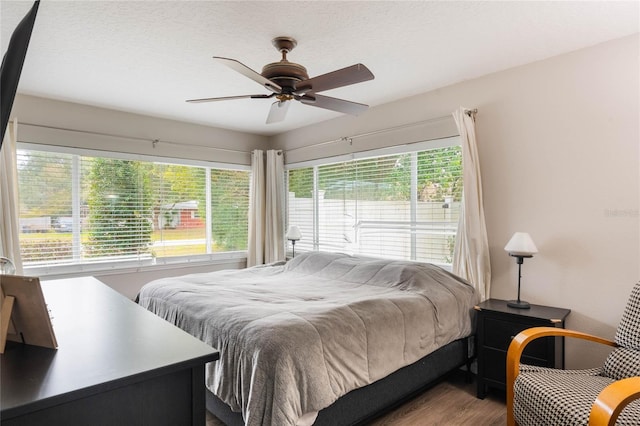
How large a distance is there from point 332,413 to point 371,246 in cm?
233

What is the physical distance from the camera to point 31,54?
2.61 m

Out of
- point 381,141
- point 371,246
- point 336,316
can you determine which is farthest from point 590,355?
point 381,141

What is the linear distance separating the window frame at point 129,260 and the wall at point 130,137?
2cm

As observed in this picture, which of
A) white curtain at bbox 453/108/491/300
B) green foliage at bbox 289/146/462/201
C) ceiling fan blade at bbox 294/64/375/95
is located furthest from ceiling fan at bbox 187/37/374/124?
green foliage at bbox 289/146/462/201

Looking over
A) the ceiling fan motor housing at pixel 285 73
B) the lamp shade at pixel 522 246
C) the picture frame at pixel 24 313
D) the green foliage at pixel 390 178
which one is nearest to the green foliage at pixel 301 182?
the green foliage at pixel 390 178

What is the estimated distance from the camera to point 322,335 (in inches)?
76.2

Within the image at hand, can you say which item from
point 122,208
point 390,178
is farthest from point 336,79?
point 122,208

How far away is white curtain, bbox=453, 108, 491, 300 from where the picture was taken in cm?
300

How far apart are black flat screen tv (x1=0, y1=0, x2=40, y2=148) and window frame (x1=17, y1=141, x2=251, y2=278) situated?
3.64 metres

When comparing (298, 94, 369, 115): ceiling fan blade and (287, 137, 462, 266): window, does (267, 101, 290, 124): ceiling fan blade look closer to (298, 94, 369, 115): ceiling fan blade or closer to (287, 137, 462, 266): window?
(298, 94, 369, 115): ceiling fan blade

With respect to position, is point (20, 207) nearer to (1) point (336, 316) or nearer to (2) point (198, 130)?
(2) point (198, 130)

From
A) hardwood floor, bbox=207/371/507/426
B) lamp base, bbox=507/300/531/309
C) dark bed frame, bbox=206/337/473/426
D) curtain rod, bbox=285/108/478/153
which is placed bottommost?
hardwood floor, bbox=207/371/507/426

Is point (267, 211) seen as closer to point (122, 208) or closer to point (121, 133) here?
point (122, 208)

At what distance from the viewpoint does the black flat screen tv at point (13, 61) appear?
640mm
